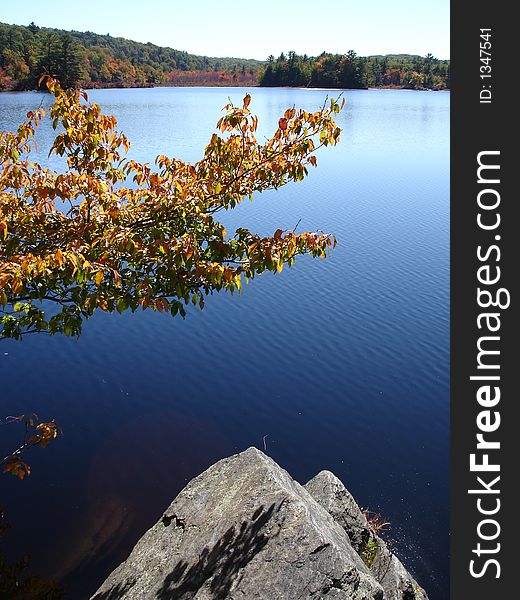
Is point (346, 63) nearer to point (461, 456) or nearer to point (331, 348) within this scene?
point (331, 348)

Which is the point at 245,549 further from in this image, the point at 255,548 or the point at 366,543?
the point at 366,543

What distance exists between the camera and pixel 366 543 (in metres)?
10.7

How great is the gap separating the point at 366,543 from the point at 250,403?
828cm

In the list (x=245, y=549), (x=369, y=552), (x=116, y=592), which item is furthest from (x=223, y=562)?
(x=369, y=552)

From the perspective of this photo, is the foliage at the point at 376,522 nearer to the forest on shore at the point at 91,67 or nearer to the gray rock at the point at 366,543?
the gray rock at the point at 366,543

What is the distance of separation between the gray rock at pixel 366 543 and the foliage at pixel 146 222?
493 centimetres

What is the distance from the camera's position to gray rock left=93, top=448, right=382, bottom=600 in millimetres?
7793

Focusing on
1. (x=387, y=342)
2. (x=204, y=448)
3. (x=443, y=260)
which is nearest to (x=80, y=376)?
(x=204, y=448)

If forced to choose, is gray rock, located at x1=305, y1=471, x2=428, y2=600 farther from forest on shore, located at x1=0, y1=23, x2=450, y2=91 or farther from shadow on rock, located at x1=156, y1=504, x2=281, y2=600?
forest on shore, located at x1=0, y1=23, x2=450, y2=91

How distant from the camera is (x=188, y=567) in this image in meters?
8.81

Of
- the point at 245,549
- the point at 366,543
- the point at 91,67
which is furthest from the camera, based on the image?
the point at 91,67

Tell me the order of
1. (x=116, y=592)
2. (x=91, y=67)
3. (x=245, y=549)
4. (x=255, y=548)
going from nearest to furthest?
(x=255, y=548), (x=245, y=549), (x=116, y=592), (x=91, y=67)

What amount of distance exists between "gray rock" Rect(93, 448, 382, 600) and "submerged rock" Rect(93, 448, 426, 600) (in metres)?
0.01

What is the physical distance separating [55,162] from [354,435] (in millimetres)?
34392
